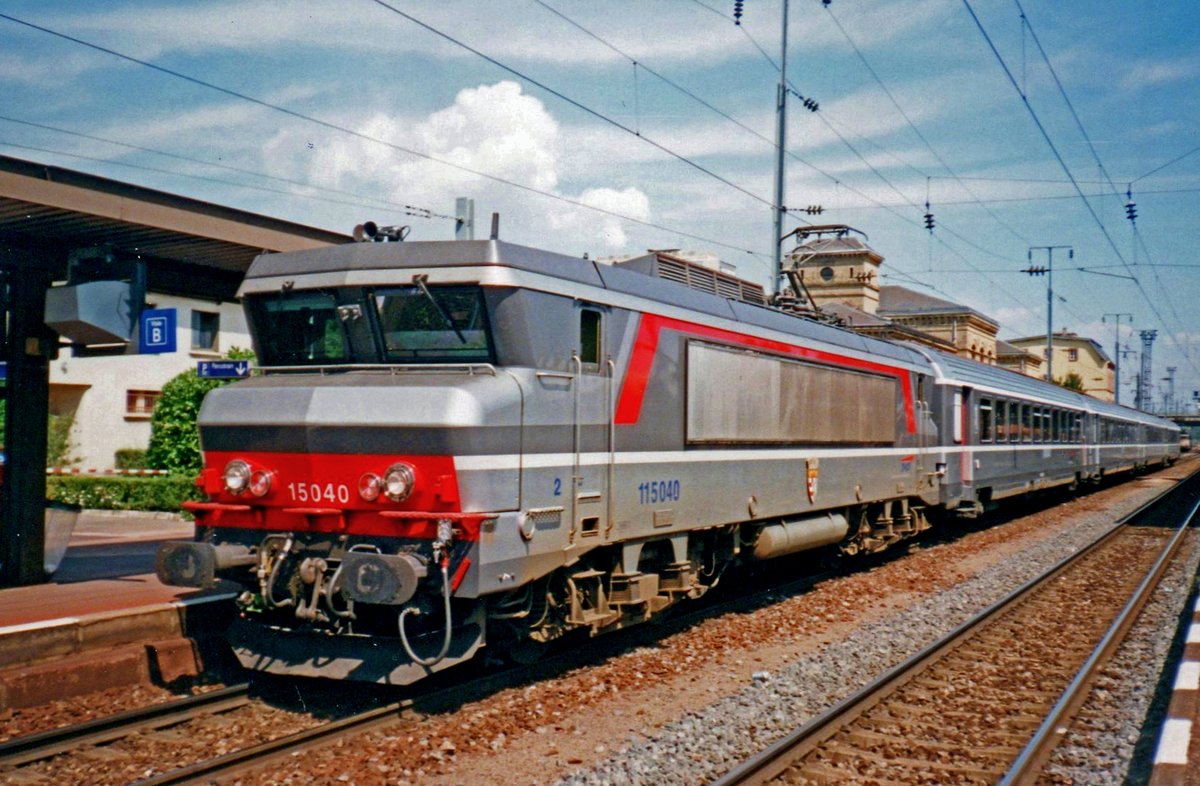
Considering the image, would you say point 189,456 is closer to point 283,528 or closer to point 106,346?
point 106,346

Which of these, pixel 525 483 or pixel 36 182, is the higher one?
pixel 36 182

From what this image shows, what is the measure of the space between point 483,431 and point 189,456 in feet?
64.8

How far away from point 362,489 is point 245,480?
1151 mm

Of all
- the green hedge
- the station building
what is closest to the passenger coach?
the green hedge

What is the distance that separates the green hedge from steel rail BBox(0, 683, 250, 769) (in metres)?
15.8

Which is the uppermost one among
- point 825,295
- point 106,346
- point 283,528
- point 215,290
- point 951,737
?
point 825,295

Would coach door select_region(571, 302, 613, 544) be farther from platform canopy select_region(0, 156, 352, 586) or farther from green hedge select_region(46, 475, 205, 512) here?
green hedge select_region(46, 475, 205, 512)

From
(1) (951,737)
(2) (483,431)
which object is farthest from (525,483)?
(1) (951,737)

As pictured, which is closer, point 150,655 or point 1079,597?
point 150,655

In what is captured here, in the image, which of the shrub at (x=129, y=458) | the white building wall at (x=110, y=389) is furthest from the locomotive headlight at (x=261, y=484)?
the shrub at (x=129, y=458)

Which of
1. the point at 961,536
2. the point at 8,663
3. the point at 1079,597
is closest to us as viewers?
the point at 8,663

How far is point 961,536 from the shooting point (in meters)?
21.0

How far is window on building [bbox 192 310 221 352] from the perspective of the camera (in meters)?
32.3

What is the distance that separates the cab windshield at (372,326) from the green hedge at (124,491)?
50.8 ft
